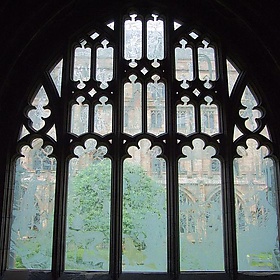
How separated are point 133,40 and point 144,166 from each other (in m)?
1.48

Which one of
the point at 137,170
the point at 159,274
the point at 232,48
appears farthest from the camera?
the point at 232,48

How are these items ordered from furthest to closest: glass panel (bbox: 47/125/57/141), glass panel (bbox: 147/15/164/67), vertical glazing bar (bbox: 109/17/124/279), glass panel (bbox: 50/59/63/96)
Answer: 1. glass panel (bbox: 147/15/164/67)
2. glass panel (bbox: 50/59/63/96)
3. glass panel (bbox: 47/125/57/141)
4. vertical glazing bar (bbox: 109/17/124/279)

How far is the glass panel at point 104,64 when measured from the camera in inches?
203

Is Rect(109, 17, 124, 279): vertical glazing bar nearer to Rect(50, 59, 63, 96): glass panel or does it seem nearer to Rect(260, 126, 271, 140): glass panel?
Rect(50, 59, 63, 96): glass panel

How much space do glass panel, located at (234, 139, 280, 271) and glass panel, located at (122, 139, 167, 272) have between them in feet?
2.56

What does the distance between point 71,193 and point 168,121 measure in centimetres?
125

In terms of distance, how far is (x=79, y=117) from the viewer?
503 centimetres

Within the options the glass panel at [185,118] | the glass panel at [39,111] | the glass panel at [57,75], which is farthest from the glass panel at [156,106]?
the glass panel at [39,111]

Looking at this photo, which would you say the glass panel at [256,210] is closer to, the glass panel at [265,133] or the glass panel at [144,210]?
the glass panel at [265,133]

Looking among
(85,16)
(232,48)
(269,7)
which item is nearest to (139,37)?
(85,16)

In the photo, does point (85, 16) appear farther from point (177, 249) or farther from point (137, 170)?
point (177, 249)

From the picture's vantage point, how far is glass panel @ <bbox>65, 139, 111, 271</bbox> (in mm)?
4645

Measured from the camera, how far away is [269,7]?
4941mm

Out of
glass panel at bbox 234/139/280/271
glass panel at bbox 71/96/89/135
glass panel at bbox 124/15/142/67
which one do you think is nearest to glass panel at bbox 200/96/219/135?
glass panel at bbox 234/139/280/271
